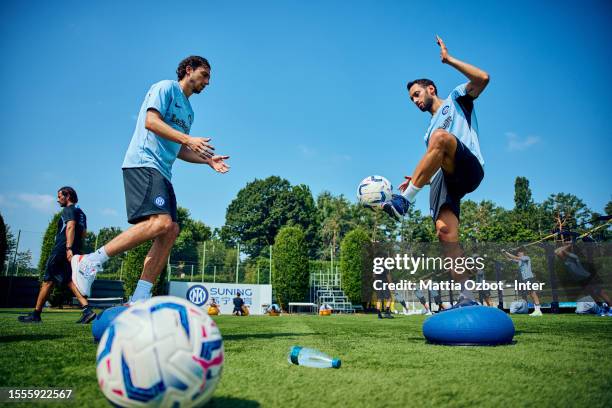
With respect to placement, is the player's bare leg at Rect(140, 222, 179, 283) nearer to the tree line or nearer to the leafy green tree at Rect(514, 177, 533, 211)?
the tree line

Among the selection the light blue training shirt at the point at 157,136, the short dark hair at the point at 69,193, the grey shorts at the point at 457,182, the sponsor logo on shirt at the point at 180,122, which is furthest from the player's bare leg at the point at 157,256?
the short dark hair at the point at 69,193

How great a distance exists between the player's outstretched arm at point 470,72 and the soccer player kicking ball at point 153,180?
2585 mm

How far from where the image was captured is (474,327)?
359 cm

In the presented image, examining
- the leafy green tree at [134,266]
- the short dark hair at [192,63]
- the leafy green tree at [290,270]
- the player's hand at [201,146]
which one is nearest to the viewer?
the player's hand at [201,146]

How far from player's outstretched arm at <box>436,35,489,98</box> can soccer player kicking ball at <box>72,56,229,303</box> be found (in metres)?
2.59

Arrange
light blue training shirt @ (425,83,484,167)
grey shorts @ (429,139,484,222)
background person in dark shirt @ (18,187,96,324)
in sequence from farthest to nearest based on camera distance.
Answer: background person in dark shirt @ (18,187,96,324)
light blue training shirt @ (425,83,484,167)
grey shorts @ (429,139,484,222)

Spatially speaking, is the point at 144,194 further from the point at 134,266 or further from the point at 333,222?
the point at 333,222

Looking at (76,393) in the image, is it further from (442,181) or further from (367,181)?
(442,181)

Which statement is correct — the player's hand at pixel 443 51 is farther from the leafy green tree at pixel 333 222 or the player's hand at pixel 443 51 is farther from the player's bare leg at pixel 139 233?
the leafy green tree at pixel 333 222

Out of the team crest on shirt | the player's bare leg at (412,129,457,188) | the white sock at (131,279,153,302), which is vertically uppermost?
the player's bare leg at (412,129,457,188)

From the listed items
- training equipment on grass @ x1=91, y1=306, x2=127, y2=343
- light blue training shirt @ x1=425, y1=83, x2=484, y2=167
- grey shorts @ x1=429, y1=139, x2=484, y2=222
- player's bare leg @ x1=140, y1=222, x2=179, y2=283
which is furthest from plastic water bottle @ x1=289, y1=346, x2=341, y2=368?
light blue training shirt @ x1=425, y1=83, x2=484, y2=167

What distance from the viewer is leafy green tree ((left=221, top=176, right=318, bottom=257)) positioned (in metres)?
65.6

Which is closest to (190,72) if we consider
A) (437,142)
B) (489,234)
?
(437,142)

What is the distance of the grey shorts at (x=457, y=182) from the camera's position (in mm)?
4156
